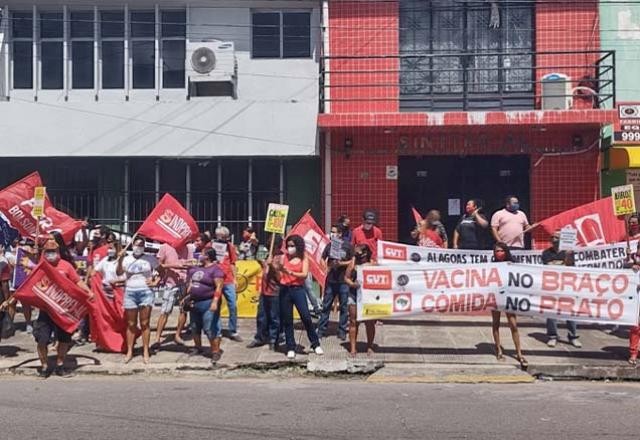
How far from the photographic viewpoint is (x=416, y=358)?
12.0 metres

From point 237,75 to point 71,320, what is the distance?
8129 millimetres

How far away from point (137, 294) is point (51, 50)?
8413mm

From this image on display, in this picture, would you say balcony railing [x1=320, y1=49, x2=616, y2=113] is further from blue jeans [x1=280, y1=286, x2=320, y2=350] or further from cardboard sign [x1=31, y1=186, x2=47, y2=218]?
cardboard sign [x1=31, y1=186, x2=47, y2=218]

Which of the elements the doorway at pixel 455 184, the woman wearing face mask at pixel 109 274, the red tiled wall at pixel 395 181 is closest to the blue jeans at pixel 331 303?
the woman wearing face mask at pixel 109 274

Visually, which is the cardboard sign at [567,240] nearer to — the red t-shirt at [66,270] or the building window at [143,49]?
the red t-shirt at [66,270]

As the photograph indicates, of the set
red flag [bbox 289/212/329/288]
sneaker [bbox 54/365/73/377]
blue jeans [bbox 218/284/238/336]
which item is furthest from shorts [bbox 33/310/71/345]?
red flag [bbox 289/212/329/288]

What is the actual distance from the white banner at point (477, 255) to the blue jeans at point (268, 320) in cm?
228

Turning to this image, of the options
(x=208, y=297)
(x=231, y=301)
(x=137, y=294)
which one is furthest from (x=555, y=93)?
(x=137, y=294)

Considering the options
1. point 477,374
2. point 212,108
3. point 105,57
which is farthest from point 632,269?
point 105,57

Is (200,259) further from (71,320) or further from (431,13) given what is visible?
(431,13)

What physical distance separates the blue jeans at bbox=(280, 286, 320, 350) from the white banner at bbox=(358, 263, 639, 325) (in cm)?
76

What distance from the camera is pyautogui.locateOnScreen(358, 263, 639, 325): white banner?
1184 centimetres

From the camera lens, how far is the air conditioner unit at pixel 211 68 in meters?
17.5

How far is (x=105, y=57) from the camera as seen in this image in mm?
18078
